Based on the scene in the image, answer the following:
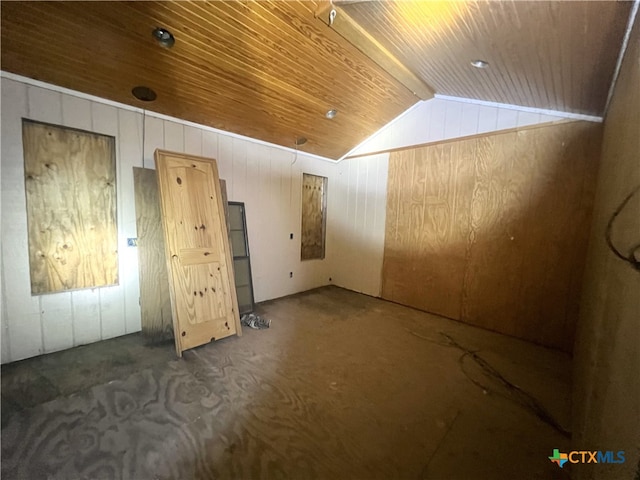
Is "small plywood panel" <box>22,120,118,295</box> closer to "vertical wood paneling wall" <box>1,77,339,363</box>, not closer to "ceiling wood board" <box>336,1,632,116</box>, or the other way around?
"vertical wood paneling wall" <box>1,77,339,363</box>

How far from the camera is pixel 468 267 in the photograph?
3496 millimetres

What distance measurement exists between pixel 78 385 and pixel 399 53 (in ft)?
13.6

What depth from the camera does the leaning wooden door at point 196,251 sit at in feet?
8.38

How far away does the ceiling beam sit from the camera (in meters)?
2.06

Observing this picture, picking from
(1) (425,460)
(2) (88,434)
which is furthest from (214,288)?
Result: (1) (425,460)

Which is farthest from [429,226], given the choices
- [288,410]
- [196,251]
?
[196,251]

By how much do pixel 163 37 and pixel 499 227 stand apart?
405 cm

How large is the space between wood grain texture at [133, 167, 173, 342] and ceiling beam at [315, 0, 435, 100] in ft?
7.69

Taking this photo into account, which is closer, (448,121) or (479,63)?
(479,63)

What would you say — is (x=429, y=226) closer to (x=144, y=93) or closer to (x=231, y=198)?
(x=231, y=198)

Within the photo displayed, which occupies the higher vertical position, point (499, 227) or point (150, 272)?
point (499, 227)

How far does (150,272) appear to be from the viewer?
2.74 m

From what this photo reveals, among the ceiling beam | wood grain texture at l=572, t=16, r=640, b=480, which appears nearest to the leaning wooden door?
the ceiling beam

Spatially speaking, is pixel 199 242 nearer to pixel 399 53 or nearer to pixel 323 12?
pixel 323 12
